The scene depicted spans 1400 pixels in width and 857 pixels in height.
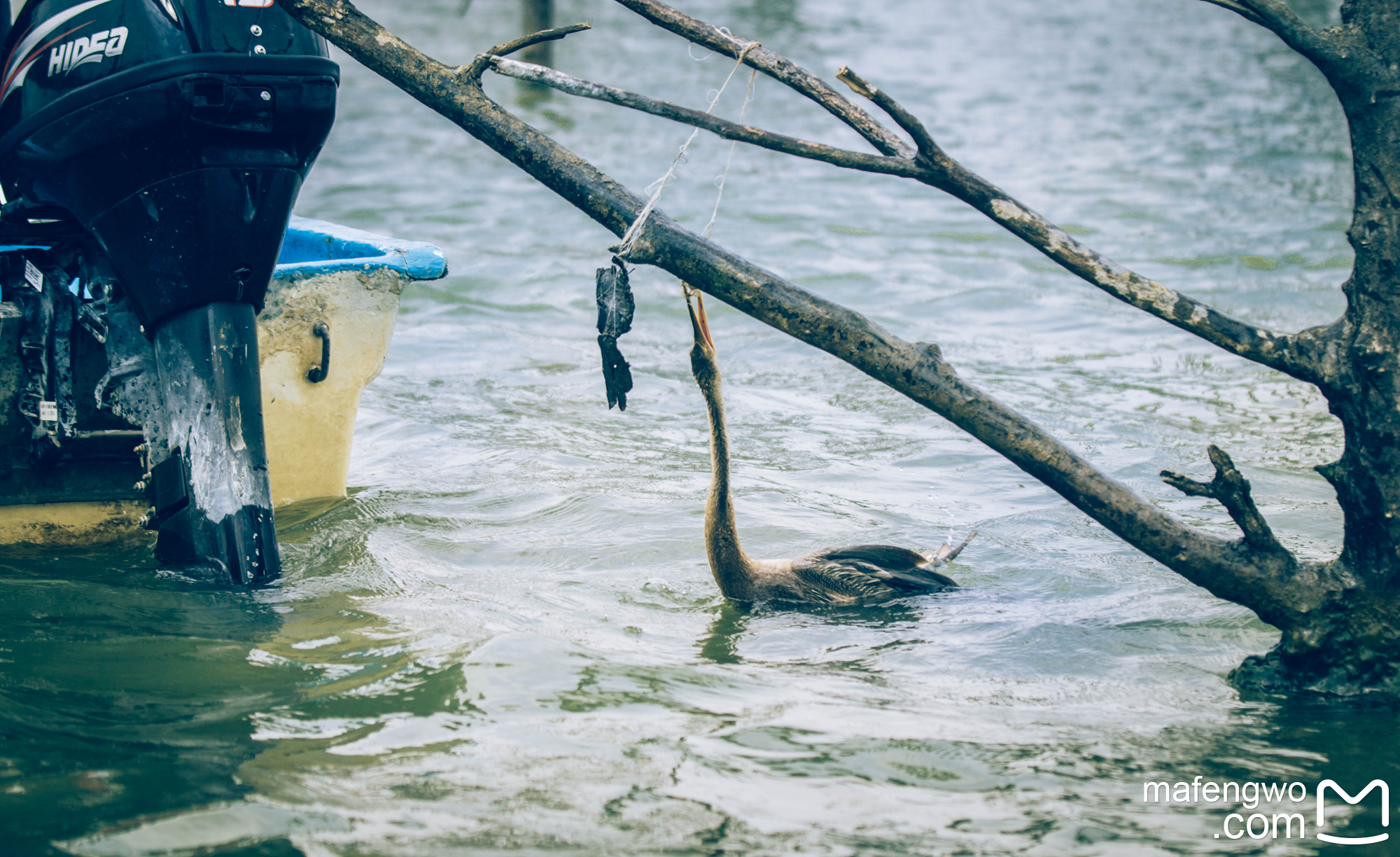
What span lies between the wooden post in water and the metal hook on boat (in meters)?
11.2

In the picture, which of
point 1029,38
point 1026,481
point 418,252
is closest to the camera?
point 418,252

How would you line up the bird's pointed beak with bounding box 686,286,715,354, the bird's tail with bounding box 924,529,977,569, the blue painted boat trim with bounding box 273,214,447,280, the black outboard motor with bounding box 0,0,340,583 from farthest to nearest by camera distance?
the blue painted boat trim with bounding box 273,214,447,280
the bird's tail with bounding box 924,529,977,569
the bird's pointed beak with bounding box 686,286,715,354
the black outboard motor with bounding box 0,0,340,583

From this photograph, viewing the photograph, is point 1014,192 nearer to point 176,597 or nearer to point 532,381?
point 532,381

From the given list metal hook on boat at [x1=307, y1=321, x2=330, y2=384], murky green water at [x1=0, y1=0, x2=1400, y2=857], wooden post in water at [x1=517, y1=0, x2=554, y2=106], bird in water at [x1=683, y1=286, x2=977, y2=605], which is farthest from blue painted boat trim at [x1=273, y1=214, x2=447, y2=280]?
wooden post in water at [x1=517, y1=0, x2=554, y2=106]

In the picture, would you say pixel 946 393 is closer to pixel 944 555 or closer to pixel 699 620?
pixel 699 620

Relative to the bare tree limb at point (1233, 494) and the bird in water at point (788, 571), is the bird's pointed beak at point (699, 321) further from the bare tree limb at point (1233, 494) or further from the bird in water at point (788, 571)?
the bare tree limb at point (1233, 494)

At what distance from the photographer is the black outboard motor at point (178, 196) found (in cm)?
414

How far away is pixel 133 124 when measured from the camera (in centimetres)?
413

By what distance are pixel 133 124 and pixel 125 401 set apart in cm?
101

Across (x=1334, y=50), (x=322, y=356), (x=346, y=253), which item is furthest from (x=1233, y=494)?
(x=346, y=253)

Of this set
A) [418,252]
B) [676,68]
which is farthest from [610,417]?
[676,68]

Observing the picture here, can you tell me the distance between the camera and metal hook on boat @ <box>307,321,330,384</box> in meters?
5.57
